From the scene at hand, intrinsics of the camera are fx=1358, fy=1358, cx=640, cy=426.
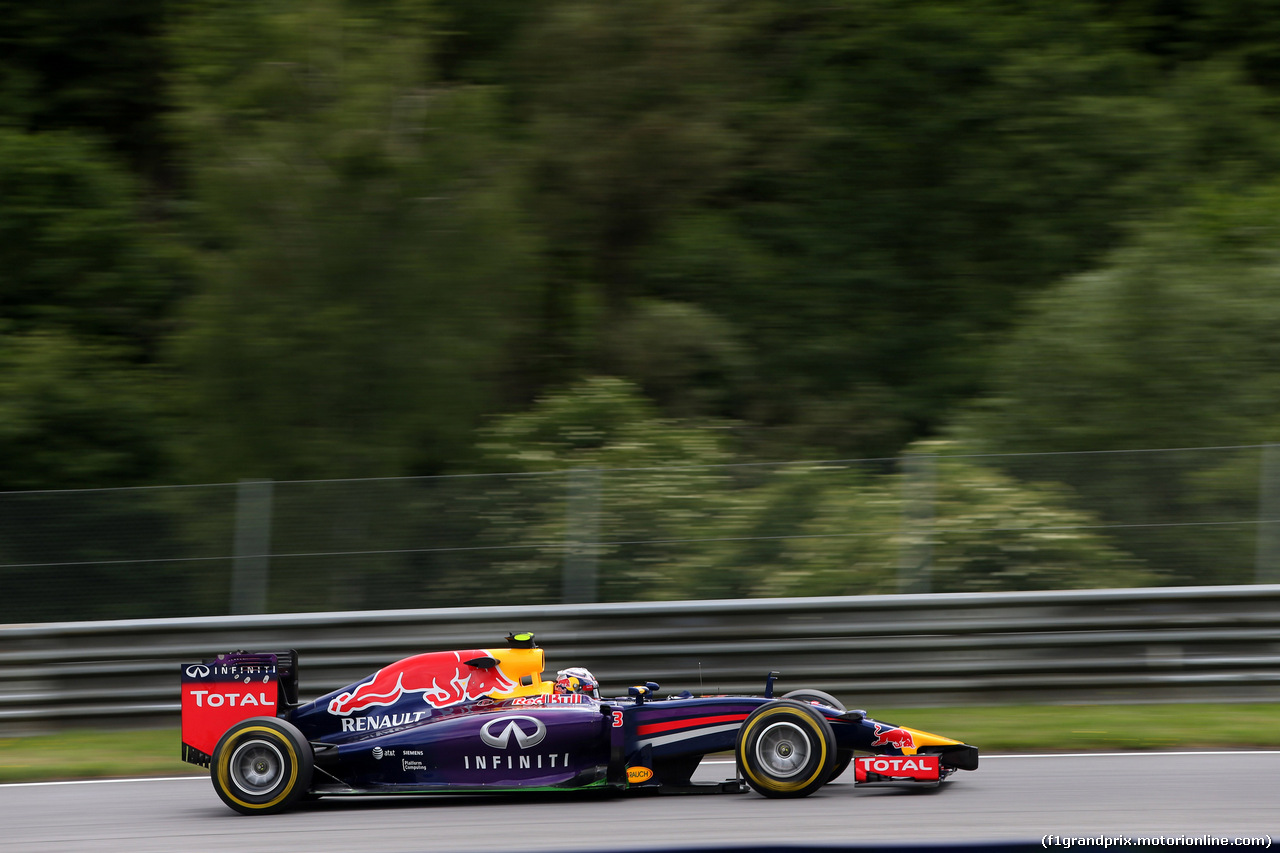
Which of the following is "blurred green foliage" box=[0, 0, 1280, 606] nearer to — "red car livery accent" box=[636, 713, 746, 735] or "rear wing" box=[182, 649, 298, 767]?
"rear wing" box=[182, 649, 298, 767]

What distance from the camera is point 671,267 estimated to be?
18.9 metres

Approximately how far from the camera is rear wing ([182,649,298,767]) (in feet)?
24.8

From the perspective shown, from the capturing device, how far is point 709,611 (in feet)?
32.6

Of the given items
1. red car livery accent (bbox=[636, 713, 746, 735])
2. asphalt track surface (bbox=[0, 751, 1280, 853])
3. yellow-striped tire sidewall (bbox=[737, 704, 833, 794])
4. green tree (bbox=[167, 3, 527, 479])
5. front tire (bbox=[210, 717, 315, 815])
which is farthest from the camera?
green tree (bbox=[167, 3, 527, 479])

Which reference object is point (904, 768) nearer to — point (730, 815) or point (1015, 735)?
point (730, 815)

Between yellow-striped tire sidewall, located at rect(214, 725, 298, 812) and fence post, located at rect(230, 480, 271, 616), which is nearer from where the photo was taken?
yellow-striped tire sidewall, located at rect(214, 725, 298, 812)

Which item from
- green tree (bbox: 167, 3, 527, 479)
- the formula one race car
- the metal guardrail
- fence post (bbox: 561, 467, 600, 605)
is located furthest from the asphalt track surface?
green tree (bbox: 167, 3, 527, 479)

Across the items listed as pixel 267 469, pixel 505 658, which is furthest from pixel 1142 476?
pixel 267 469

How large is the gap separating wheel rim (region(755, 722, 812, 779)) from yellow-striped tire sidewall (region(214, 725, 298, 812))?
2.48 metres

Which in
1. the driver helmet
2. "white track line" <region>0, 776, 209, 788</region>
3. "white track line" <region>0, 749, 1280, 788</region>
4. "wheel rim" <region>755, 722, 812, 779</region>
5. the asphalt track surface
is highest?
the driver helmet

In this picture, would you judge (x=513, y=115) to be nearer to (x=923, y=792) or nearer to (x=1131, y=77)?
(x=1131, y=77)

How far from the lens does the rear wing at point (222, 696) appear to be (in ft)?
24.8

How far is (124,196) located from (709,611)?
1239 cm

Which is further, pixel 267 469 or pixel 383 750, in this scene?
pixel 267 469
